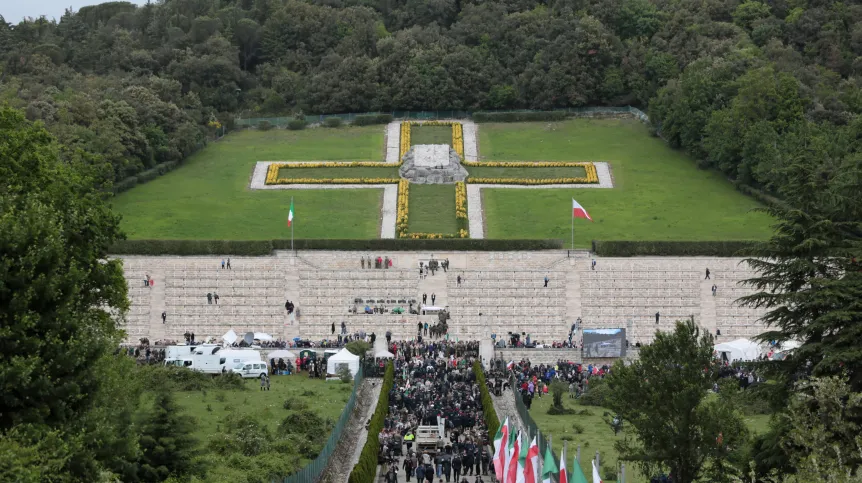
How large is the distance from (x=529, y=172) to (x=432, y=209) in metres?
10.1

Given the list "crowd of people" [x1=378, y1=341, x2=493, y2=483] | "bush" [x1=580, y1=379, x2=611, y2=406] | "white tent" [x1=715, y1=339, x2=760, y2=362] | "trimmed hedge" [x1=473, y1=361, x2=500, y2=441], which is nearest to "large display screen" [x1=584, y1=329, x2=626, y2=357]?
"white tent" [x1=715, y1=339, x2=760, y2=362]

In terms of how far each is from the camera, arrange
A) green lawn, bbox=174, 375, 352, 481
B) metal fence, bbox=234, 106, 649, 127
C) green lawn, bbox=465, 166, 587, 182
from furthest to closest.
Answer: metal fence, bbox=234, 106, 649, 127, green lawn, bbox=465, 166, 587, 182, green lawn, bbox=174, 375, 352, 481

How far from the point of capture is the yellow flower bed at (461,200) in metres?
95.8

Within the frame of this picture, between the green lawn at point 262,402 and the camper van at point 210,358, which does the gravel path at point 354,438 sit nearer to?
the green lawn at point 262,402

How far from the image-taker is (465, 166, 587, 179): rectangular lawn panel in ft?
344

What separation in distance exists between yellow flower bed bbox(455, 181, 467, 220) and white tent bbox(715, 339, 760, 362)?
26.5m

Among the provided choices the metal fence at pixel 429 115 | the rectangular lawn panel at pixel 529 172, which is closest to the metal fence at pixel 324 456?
the rectangular lawn panel at pixel 529 172

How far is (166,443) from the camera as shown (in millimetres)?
42938

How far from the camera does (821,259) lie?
144 feet

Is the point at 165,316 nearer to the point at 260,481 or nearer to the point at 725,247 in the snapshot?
the point at 725,247

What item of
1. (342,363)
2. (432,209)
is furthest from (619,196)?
(342,363)

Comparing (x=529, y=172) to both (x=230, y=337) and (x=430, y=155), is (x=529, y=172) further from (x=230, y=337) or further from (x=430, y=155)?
(x=230, y=337)

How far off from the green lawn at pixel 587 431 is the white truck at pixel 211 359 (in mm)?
13138

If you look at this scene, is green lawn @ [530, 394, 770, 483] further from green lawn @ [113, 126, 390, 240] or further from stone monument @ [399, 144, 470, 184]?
stone monument @ [399, 144, 470, 184]
